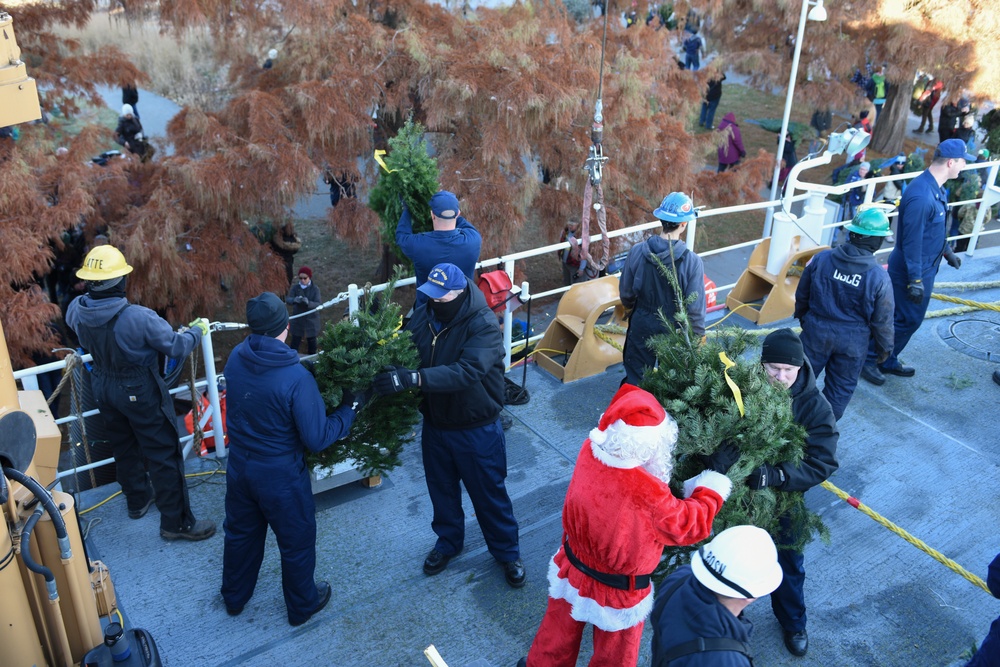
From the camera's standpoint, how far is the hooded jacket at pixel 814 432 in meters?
3.60

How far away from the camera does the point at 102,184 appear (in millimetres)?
6855

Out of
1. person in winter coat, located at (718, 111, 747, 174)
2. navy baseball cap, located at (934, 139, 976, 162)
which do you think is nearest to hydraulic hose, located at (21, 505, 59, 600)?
navy baseball cap, located at (934, 139, 976, 162)

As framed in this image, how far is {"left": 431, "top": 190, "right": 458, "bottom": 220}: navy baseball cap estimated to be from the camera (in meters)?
4.88

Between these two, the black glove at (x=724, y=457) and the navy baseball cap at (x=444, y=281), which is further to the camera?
the navy baseball cap at (x=444, y=281)

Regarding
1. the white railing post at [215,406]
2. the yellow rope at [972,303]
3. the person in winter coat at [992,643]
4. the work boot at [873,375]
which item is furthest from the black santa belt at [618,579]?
the yellow rope at [972,303]

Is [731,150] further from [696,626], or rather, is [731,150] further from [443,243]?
[696,626]

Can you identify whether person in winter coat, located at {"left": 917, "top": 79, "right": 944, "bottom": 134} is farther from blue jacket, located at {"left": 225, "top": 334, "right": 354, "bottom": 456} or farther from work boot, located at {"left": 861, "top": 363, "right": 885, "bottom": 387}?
blue jacket, located at {"left": 225, "top": 334, "right": 354, "bottom": 456}

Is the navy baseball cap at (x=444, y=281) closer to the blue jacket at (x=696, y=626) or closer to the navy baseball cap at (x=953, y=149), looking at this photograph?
the blue jacket at (x=696, y=626)

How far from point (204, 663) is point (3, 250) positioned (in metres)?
3.72

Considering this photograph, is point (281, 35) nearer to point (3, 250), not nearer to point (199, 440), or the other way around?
point (3, 250)

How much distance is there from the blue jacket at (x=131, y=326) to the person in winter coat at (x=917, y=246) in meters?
4.84

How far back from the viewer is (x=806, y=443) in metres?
3.61

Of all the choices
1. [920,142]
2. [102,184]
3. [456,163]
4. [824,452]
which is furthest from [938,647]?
[920,142]

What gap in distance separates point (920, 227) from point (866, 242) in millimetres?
1336
